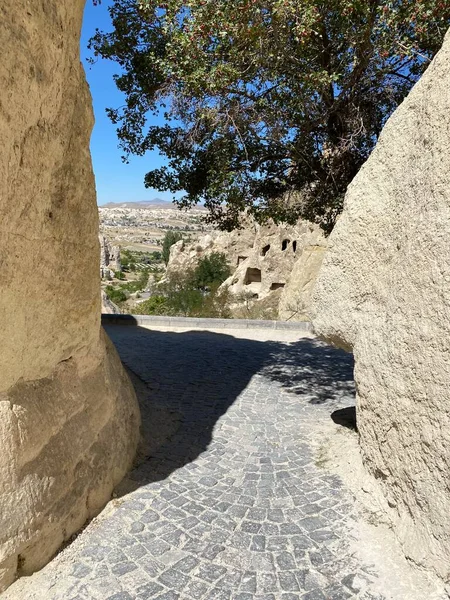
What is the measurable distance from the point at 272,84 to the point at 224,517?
18.4 ft

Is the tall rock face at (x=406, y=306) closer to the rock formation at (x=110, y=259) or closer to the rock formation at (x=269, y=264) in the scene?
the rock formation at (x=269, y=264)

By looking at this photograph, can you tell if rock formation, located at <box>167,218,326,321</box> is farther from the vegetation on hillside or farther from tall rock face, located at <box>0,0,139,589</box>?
tall rock face, located at <box>0,0,139,589</box>

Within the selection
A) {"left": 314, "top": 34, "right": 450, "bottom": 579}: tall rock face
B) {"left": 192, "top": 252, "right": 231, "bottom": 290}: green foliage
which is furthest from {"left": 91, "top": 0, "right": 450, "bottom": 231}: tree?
{"left": 192, "top": 252, "right": 231, "bottom": 290}: green foliage

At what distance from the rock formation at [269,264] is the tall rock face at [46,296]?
11.9 meters

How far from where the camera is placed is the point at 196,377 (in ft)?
24.3

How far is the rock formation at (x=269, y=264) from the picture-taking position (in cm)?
1683

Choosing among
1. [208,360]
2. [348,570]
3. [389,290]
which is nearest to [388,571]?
[348,570]

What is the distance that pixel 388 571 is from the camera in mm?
3107

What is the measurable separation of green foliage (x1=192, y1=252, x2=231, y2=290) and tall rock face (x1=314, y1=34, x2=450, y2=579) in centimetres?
2502

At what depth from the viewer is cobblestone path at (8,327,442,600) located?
9.79 feet

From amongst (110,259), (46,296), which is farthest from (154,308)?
(110,259)

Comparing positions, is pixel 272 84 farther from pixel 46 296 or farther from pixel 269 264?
pixel 269 264

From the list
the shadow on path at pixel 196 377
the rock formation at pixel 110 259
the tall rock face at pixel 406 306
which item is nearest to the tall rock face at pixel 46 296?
the shadow on path at pixel 196 377

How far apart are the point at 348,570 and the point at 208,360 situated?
553cm
